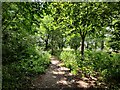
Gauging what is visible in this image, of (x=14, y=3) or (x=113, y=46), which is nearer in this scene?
(x=113, y=46)

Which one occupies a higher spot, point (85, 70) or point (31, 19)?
point (31, 19)

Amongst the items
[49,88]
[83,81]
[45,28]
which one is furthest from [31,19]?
[45,28]

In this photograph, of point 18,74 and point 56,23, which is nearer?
point 18,74

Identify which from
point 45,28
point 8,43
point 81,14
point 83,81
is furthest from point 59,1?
point 45,28

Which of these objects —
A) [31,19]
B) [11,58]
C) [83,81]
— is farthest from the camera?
[11,58]

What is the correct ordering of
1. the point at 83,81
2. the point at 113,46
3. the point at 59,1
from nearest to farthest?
the point at 113,46 < the point at 59,1 < the point at 83,81

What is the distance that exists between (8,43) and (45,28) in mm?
12975

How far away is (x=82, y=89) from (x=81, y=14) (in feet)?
10.4

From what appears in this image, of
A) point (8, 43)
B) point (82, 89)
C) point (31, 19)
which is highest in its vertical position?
point (31, 19)

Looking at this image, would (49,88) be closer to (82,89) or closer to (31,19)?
(82,89)

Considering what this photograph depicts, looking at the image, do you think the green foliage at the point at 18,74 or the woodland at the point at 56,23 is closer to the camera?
the woodland at the point at 56,23

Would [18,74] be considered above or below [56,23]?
below

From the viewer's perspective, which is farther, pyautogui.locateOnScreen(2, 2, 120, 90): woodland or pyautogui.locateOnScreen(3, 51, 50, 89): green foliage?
pyautogui.locateOnScreen(3, 51, 50, 89): green foliage

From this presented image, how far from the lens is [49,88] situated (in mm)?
7117
